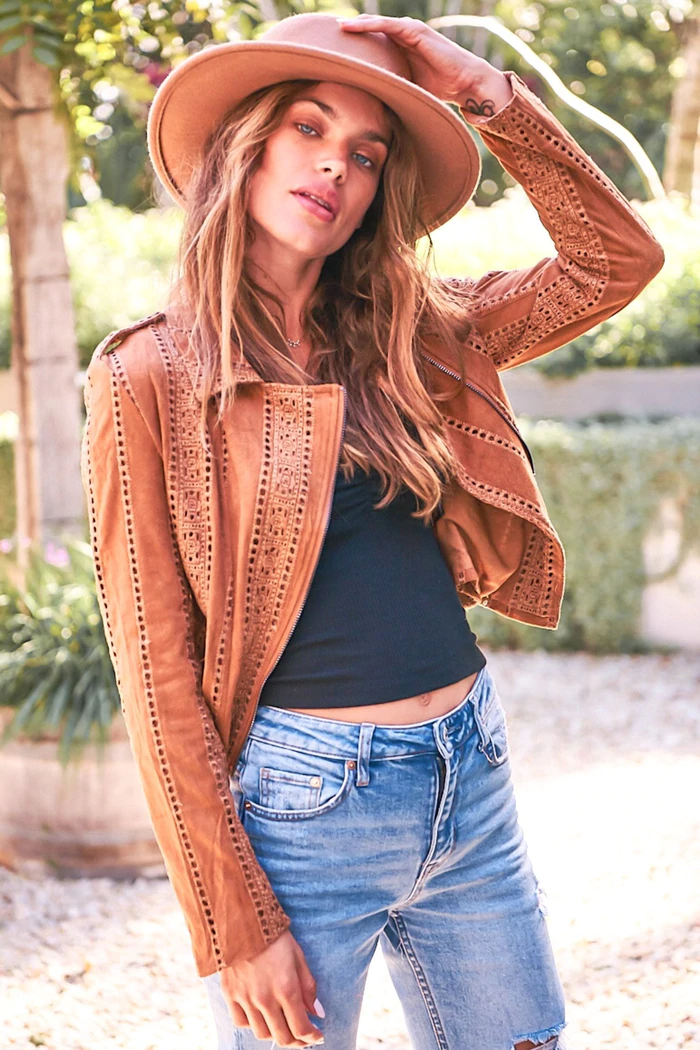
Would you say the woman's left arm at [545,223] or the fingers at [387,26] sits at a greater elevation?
the fingers at [387,26]

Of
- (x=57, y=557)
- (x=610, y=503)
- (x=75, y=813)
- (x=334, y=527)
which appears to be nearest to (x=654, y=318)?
(x=610, y=503)

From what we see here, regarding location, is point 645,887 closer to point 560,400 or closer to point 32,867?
point 32,867

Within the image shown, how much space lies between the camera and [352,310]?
2.11 m

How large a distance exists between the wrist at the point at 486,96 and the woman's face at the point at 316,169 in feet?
0.55

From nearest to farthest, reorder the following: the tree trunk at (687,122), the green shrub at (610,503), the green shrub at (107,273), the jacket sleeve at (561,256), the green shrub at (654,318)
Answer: the jacket sleeve at (561,256) → the green shrub at (610,503) → the green shrub at (654,318) → the green shrub at (107,273) → the tree trunk at (687,122)

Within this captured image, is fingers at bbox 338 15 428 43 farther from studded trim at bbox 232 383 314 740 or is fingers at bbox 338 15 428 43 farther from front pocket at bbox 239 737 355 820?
front pocket at bbox 239 737 355 820

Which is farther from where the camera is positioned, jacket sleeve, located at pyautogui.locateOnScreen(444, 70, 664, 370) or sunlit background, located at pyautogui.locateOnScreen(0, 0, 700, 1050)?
sunlit background, located at pyautogui.locateOnScreen(0, 0, 700, 1050)

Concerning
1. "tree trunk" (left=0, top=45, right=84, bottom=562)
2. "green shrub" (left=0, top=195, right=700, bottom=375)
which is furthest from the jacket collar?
"green shrub" (left=0, top=195, right=700, bottom=375)

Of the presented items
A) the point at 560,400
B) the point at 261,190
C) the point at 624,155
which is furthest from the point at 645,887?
the point at 624,155

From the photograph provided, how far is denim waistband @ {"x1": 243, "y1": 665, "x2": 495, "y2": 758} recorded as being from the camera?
5.60 feet

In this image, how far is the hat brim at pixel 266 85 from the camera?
184 cm

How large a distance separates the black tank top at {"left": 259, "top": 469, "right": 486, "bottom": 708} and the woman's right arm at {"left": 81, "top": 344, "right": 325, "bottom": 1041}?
0.17 m

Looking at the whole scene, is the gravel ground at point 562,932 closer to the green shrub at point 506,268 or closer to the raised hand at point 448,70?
the raised hand at point 448,70

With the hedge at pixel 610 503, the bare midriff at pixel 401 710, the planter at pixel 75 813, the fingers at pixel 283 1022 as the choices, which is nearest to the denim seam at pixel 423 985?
the fingers at pixel 283 1022
